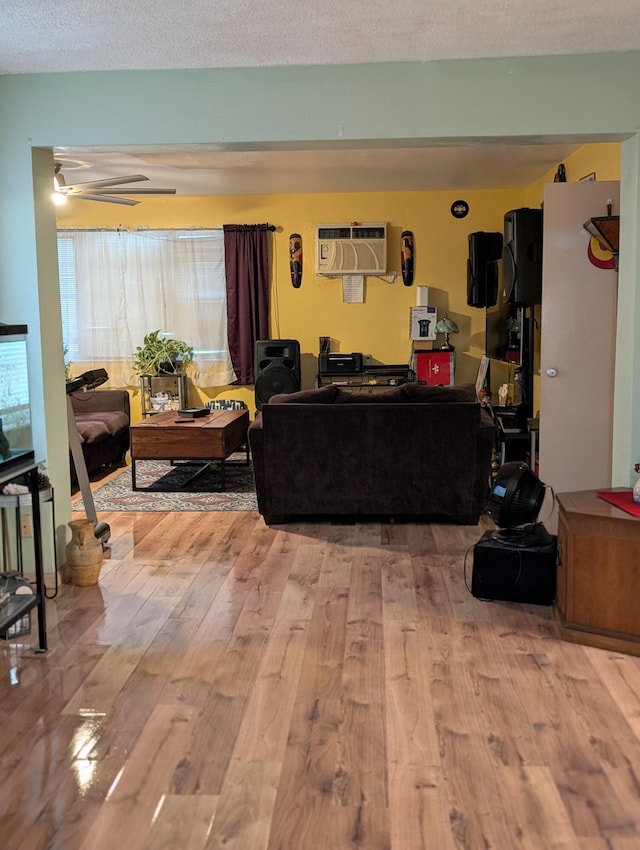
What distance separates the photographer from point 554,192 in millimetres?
4227

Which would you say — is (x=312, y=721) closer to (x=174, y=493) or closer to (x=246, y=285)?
(x=174, y=493)

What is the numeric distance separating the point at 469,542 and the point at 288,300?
4.04m

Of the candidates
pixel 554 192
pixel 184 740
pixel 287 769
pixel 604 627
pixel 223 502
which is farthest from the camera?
pixel 223 502

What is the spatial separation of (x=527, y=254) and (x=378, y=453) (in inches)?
59.1

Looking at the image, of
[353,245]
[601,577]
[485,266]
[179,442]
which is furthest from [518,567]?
[353,245]

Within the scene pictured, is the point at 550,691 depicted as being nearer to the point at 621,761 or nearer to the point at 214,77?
the point at 621,761

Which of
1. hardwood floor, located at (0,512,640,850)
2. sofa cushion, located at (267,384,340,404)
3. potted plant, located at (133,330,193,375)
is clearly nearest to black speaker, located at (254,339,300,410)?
potted plant, located at (133,330,193,375)

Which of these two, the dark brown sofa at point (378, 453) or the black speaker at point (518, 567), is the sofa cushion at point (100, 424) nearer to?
the dark brown sofa at point (378, 453)

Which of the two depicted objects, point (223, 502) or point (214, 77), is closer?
point (214, 77)

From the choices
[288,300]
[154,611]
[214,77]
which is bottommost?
[154,611]

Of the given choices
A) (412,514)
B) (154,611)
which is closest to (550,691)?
(154,611)

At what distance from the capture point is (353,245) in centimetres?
759

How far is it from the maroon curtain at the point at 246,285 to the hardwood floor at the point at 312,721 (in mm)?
4202

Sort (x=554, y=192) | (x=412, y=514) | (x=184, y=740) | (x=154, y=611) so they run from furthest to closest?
(x=412, y=514)
(x=554, y=192)
(x=154, y=611)
(x=184, y=740)
